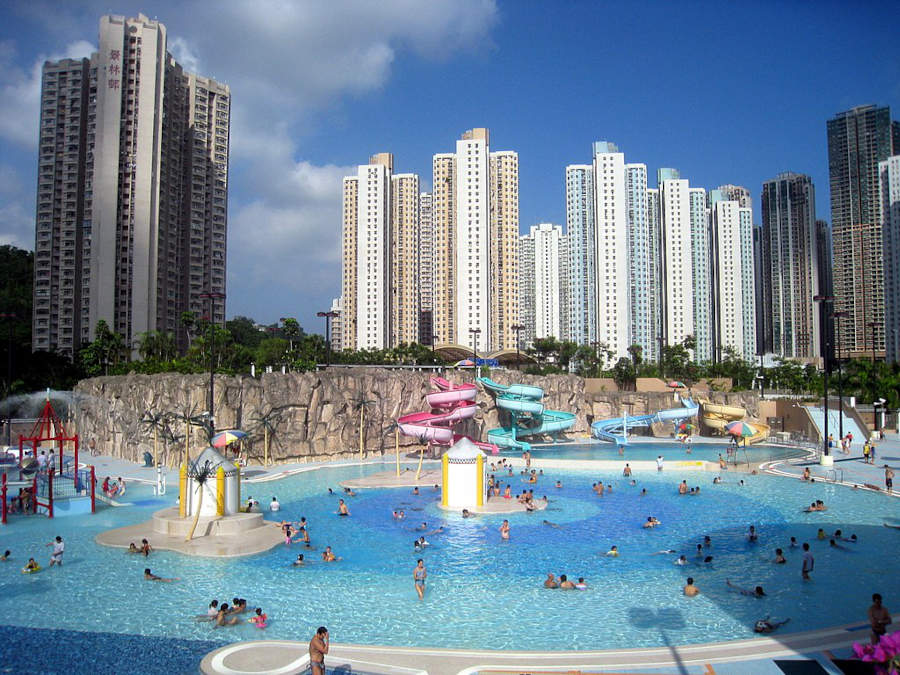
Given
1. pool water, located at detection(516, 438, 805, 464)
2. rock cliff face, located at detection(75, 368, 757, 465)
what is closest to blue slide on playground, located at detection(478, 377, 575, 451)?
pool water, located at detection(516, 438, 805, 464)

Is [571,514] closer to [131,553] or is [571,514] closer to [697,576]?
[697,576]

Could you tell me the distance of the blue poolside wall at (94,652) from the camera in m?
10.1

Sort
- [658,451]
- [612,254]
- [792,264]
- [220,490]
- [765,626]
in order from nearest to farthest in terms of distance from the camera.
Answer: [765,626] < [220,490] < [658,451] < [612,254] < [792,264]

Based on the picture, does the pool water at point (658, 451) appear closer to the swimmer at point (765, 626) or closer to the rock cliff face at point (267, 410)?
the rock cliff face at point (267, 410)

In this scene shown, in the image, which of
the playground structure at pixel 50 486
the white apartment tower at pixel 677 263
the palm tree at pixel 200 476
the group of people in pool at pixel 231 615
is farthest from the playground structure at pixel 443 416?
the white apartment tower at pixel 677 263

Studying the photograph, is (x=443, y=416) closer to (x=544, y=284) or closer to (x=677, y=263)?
(x=677, y=263)

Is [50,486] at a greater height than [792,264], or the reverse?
[792,264]

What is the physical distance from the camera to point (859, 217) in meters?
103

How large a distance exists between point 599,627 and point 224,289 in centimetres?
7925

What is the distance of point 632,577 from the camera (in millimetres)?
15453

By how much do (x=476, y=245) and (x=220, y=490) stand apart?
6929cm

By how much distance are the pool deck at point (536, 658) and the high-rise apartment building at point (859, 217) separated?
9426 centimetres

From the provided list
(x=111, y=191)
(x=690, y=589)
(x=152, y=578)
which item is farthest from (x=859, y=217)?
(x=152, y=578)

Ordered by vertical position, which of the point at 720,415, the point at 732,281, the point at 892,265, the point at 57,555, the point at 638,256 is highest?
the point at 638,256
